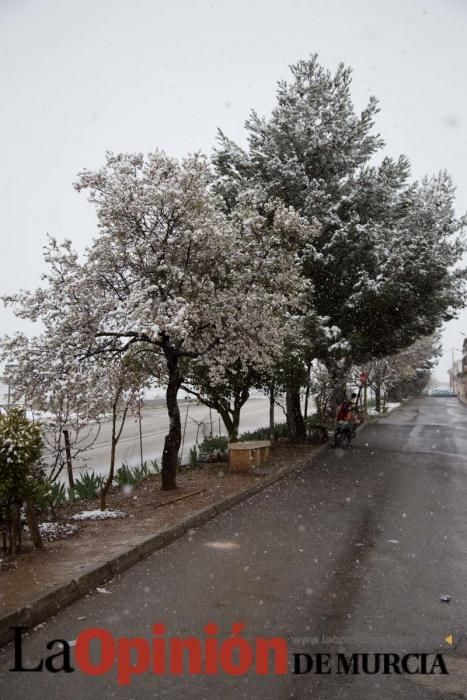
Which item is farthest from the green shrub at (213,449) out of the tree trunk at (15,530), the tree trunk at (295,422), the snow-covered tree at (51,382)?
the tree trunk at (15,530)

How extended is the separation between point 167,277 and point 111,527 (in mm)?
4648

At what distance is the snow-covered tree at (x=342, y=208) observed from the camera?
19.1 m

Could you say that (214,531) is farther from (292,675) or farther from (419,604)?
(292,675)

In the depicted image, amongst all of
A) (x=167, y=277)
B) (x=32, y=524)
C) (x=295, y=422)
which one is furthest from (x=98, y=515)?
(x=295, y=422)

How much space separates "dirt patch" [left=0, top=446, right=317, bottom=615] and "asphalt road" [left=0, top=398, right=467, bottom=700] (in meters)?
0.45

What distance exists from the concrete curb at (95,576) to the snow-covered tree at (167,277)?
2.56 metres

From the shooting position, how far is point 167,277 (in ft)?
36.2

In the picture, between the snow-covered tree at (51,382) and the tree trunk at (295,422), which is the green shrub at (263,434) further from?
the snow-covered tree at (51,382)

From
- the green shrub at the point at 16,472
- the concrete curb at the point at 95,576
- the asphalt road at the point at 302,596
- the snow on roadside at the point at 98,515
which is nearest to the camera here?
the asphalt road at the point at 302,596

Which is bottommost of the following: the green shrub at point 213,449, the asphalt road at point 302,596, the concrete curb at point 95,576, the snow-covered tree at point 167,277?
the asphalt road at point 302,596

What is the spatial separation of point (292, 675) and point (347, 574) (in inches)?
101

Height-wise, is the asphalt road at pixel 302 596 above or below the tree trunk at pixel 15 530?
below

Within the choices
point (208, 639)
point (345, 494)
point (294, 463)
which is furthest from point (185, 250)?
point (208, 639)

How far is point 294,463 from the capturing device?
16.1 m
